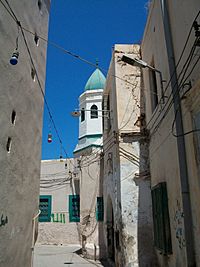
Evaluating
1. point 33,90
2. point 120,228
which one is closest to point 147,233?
point 120,228

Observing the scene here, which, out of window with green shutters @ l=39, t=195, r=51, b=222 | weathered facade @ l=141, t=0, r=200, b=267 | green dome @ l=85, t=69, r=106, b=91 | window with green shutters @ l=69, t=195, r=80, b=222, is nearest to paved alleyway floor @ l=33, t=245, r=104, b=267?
window with green shutters @ l=69, t=195, r=80, b=222

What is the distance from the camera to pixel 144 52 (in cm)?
944

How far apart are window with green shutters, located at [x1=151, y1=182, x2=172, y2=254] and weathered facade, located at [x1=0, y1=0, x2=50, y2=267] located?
10.2ft

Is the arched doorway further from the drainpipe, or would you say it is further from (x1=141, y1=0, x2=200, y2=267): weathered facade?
the drainpipe

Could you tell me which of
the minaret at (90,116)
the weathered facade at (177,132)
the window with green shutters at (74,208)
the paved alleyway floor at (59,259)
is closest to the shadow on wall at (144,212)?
the weathered facade at (177,132)

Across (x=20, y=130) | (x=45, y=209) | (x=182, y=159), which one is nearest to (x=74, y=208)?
(x=45, y=209)

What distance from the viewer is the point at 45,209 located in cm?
1712

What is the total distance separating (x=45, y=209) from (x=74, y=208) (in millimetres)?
1902

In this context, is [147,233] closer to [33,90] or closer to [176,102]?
[176,102]

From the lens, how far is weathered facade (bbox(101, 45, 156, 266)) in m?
8.26

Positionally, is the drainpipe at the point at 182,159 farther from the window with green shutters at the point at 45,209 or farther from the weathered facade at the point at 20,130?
the window with green shutters at the point at 45,209

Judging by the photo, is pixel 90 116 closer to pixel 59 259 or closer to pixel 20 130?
pixel 59 259

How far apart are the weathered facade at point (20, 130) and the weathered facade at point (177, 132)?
10.5 ft

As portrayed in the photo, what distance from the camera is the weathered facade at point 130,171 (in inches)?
325
